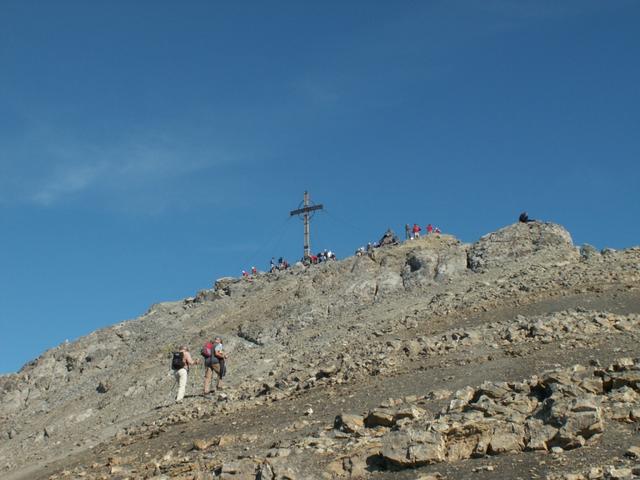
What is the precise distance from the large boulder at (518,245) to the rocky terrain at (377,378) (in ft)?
0.32

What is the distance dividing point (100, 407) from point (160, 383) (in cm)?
239

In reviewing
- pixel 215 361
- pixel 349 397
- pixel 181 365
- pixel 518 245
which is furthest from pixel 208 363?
pixel 518 245

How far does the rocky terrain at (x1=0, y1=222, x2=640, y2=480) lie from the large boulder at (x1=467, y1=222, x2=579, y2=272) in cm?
10

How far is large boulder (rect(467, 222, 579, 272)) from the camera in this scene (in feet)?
116

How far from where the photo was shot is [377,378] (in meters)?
23.0

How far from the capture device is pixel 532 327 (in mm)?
24172

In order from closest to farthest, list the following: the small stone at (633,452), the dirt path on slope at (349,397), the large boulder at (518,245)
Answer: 1. the small stone at (633,452)
2. the dirt path on slope at (349,397)
3. the large boulder at (518,245)

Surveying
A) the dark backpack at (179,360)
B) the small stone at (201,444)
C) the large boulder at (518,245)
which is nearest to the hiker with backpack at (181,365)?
the dark backpack at (179,360)

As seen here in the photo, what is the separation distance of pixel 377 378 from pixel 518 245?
50.9 ft

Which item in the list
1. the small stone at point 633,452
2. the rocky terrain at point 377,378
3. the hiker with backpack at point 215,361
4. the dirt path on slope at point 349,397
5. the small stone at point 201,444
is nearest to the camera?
the small stone at point 633,452

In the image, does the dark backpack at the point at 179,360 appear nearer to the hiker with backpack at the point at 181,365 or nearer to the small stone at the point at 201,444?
the hiker with backpack at the point at 181,365

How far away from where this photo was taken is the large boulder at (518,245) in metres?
35.4

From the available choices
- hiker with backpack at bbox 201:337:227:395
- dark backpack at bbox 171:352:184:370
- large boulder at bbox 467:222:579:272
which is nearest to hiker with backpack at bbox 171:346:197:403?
dark backpack at bbox 171:352:184:370

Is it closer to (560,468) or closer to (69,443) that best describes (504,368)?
(560,468)
